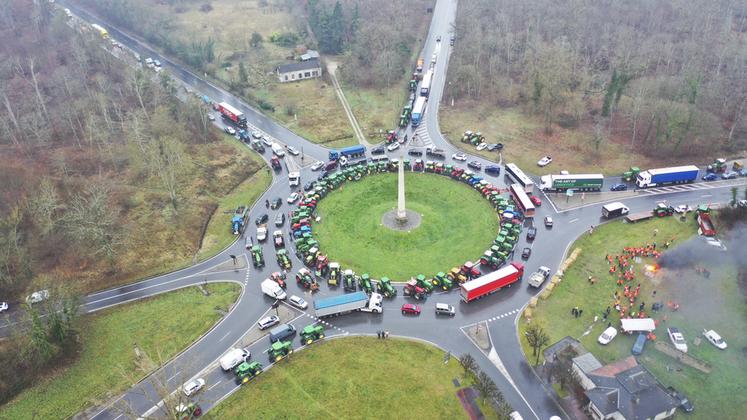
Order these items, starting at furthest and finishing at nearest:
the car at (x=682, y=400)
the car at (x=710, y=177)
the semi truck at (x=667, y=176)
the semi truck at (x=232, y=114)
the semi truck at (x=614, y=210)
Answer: the semi truck at (x=232, y=114)
the car at (x=710, y=177)
the semi truck at (x=667, y=176)
the semi truck at (x=614, y=210)
the car at (x=682, y=400)

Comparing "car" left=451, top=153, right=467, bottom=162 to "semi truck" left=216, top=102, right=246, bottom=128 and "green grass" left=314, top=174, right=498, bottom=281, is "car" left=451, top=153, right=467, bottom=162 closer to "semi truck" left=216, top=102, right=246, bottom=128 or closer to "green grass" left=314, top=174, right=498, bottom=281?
"green grass" left=314, top=174, right=498, bottom=281

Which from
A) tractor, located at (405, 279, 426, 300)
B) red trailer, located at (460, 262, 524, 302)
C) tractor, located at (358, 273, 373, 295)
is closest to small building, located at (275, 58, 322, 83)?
tractor, located at (358, 273, 373, 295)

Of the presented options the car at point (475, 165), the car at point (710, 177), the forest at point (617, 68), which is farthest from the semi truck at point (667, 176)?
the car at point (475, 165)

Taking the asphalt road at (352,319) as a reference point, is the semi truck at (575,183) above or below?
above

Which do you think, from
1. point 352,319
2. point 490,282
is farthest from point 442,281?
point 352,319

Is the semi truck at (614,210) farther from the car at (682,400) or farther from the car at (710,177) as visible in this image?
the car at (682,400)

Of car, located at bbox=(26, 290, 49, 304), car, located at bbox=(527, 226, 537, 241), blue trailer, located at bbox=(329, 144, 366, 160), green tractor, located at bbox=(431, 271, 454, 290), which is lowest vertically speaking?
green tractor, located at bbox=(431, 271, 454, 290)
